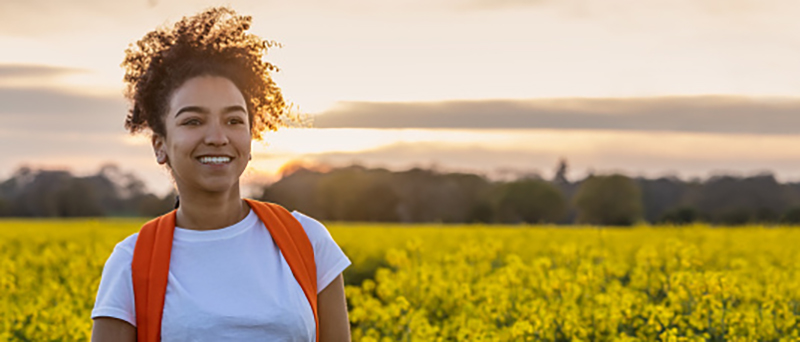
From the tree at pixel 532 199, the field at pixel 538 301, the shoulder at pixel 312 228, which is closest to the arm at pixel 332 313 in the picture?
the shoulder at pixel 312 228

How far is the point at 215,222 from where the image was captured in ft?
7.88

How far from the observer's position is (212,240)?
2367mm

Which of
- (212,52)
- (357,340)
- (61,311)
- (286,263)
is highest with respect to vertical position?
(212,52)

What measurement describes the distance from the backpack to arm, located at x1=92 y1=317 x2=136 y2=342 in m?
0.03

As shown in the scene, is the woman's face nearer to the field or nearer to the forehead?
the forehead

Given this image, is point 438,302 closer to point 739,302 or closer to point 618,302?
point 618,302

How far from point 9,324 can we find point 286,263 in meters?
4.26

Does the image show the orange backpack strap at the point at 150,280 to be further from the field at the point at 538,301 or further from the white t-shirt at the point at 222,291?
the field at the point at 538,301

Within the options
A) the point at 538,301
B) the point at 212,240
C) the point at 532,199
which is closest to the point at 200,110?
the point at 212,240

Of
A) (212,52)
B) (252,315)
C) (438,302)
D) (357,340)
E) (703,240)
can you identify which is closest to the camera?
(252,315)

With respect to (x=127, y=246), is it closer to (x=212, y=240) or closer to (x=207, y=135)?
(x=212, y=240)

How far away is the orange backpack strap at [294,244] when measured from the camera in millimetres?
2369

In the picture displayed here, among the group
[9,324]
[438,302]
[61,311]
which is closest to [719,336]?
[438,302]

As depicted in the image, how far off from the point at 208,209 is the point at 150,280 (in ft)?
0.87
